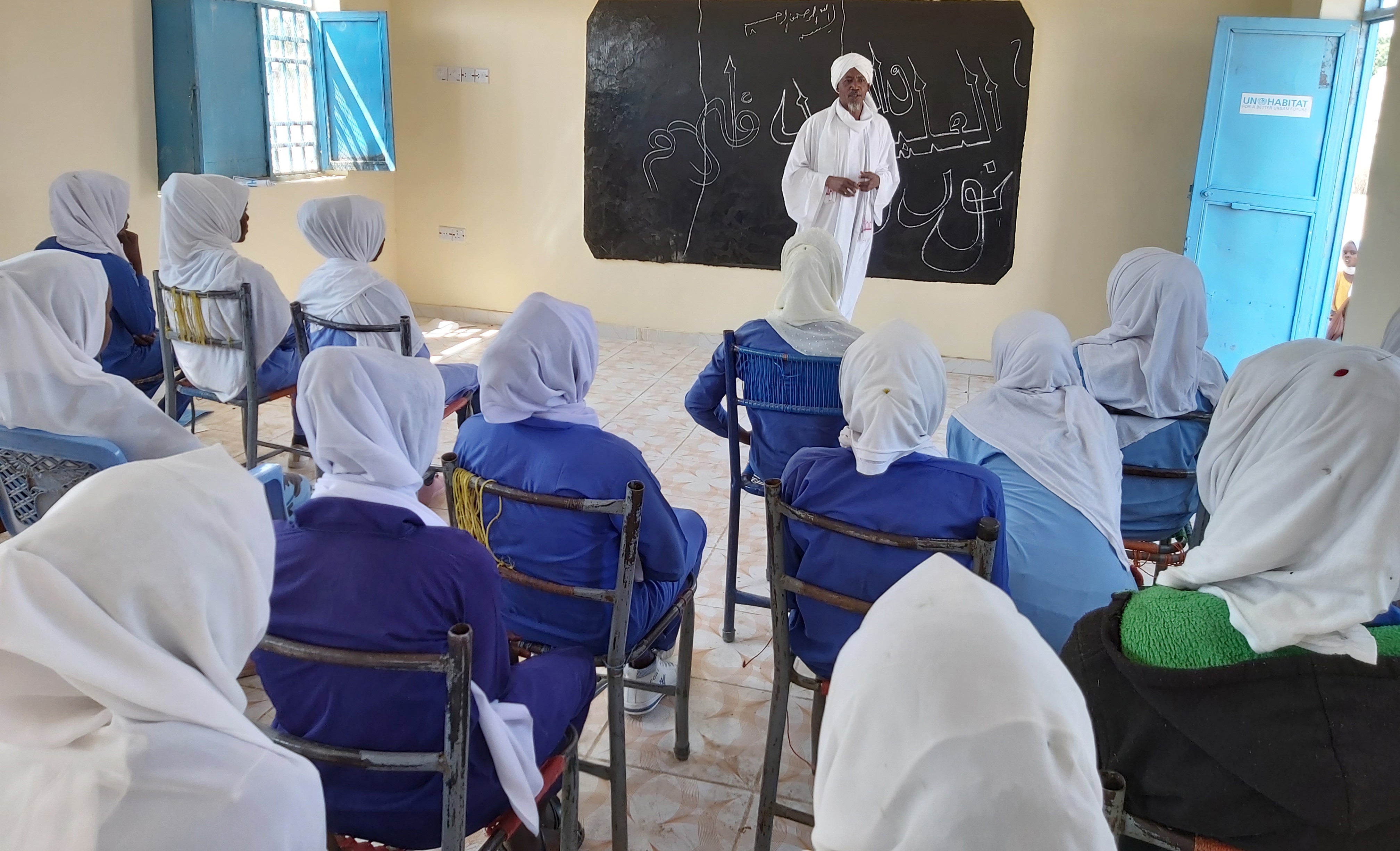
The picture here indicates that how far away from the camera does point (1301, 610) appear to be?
108 cm

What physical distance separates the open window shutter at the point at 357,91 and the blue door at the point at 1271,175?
4311 millimetres

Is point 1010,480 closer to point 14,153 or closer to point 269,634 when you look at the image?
point 269,634

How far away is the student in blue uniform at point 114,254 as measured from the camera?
328 centimetres

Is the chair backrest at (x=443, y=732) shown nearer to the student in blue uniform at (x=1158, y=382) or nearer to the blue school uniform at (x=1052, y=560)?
the blue school uniform at (x=1052, y=560)

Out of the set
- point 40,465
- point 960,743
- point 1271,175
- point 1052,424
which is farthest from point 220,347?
point 1271,175

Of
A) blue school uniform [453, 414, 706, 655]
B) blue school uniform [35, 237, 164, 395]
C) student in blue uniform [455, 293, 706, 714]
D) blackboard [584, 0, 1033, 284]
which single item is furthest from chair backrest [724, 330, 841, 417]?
blackboard [584, 0, 1033, 284]

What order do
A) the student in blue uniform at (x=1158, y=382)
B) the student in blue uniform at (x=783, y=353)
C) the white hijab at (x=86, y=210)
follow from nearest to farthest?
the student in blue uniform at (x=1158, y=382) < the student in blue uniform at (x=783, y=353) < the white hijab at (x=86, y=210)

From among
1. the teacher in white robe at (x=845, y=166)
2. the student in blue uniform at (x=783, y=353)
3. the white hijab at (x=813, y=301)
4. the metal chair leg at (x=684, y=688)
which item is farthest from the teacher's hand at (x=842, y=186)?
the metal chair leg at (x=684, y=688)

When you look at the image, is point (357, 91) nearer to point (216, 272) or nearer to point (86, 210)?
point (86, 210)

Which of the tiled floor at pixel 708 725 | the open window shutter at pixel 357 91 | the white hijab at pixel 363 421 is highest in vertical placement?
the open window shutter at pixel 357 91

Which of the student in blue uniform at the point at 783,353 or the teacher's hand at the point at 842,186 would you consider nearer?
the student in blue uniform at the point at 783,353

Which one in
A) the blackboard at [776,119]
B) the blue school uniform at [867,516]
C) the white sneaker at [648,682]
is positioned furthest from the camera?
the blackboard at [776,119]

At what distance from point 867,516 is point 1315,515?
26.3 inches

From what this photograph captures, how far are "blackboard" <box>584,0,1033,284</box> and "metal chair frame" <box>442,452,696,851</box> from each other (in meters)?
4.17
